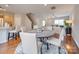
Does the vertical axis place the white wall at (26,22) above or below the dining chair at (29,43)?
above

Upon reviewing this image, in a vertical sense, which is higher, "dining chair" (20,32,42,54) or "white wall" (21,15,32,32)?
"white wall" (21,15,32,32)

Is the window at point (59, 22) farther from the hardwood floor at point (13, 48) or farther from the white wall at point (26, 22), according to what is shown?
the hardwood floor at point (13, 48)

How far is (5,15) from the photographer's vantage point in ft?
31.0

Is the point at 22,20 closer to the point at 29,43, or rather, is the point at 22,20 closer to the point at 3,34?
the point at 3,34

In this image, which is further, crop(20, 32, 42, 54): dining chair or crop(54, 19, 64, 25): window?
crop(54, 19, 64, 25): window

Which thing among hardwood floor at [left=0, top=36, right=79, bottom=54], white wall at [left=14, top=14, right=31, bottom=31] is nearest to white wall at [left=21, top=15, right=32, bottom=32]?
white wall at [left=14, top=14, right=31, bottom=31]

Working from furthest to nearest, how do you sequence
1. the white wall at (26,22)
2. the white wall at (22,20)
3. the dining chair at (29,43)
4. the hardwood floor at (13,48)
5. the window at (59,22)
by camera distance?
the window at (59,22)
the white wall at (26,22)
the white wall at (22,20)
the hardwood floor at (13,48)
the dining chair at (29,43)

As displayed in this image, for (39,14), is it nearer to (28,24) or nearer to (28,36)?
(28,24)

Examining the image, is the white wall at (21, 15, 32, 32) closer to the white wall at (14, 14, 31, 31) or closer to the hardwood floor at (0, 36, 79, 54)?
the white wall at (14, 14, 31, 31)

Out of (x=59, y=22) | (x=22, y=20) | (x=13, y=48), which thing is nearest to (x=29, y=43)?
(x=13, y=48)

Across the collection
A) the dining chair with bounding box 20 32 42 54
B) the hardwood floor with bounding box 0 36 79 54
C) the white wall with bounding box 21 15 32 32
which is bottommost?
the hardwood floor with bounding box 0 36 79 54

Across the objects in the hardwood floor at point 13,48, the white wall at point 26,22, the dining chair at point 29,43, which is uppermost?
the white wall at point 26,22

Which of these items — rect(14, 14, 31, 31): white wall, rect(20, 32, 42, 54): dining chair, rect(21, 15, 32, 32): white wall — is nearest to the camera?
rect(20, 32, 42, 54): dining chair

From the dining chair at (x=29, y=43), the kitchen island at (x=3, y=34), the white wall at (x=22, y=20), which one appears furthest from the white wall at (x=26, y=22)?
the dining chair at (x=29, y=43)
